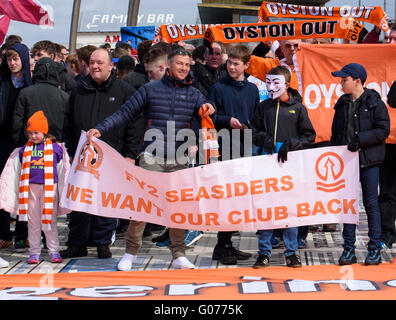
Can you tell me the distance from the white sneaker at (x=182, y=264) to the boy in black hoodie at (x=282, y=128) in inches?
25.2

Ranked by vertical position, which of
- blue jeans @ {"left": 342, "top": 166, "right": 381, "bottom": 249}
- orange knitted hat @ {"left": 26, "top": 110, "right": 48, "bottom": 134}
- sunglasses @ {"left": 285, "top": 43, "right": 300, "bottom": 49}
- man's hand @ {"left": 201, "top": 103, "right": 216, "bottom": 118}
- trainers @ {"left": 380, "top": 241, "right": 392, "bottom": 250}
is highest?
sunglasses @ {"left": 285, "top": 43, "right": 300, "bottom": 49}

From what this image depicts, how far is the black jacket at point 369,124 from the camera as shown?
7.12 m

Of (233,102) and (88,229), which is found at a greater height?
(233,102)

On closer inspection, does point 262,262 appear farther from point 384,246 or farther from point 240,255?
point 384,246

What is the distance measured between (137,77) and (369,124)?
3.34 meters

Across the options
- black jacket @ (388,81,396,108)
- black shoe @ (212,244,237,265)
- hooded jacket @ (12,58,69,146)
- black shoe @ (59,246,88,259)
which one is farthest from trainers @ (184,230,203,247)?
black jacket @ (388,81,396,108)

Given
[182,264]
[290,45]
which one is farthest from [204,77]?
[182,264]

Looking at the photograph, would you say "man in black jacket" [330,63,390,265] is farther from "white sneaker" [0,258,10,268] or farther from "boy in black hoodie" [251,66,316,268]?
"white sneaker" [0,258,10,268]

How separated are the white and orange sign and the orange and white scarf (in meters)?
0.21

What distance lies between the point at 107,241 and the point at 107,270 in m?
0.77

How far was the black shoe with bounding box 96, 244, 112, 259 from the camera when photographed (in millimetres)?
7990

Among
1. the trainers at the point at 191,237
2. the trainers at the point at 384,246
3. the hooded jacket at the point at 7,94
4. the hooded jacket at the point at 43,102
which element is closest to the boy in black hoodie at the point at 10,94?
the hooded jacket at the point at 7,94

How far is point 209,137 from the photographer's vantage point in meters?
7.23
